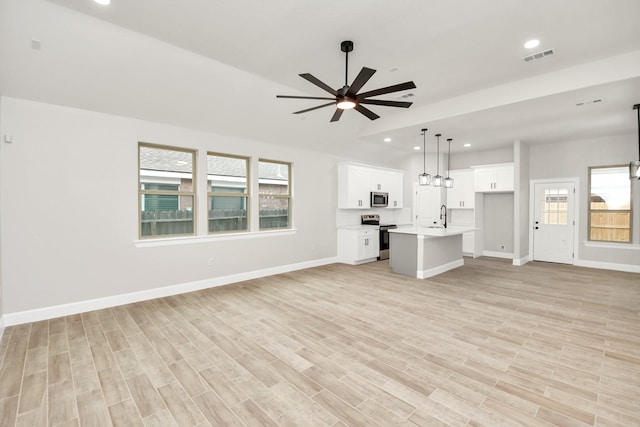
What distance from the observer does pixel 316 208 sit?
6969 millimetres

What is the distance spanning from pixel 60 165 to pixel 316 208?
4.56 metres

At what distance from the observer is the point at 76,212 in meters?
3.94

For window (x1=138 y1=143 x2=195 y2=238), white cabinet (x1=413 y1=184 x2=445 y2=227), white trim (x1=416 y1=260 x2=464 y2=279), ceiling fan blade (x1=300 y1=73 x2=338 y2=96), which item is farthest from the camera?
white cabinet (x1=413 y1=184 x2=445 y2=227)

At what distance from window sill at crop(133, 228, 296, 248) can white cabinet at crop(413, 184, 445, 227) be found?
4.30 meters

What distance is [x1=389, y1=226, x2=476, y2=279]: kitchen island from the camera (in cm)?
570

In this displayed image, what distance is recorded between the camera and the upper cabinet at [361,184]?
7.25m

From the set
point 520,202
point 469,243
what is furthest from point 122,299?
point 520,202

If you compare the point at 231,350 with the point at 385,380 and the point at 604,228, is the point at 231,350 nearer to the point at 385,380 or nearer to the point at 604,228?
the point at 385,380

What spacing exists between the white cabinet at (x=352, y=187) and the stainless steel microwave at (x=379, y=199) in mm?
219

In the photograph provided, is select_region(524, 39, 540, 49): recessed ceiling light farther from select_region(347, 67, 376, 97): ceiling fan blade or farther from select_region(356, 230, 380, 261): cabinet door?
select_region(356, 230, 380, 261): cabinet door

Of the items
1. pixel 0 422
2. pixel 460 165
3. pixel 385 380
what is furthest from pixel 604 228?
pixel 0 422

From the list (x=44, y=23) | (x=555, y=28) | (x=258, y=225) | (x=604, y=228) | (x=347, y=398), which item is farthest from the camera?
(x=604, y=228)

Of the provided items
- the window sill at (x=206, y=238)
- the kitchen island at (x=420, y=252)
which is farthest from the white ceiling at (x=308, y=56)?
the kitchen island at (x=420, y=252)

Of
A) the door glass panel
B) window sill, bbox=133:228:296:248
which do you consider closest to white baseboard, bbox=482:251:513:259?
the door glass panel
